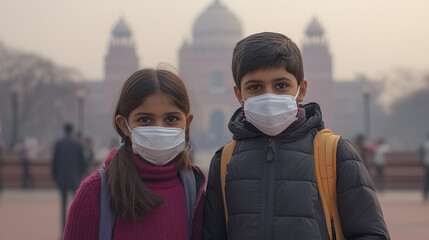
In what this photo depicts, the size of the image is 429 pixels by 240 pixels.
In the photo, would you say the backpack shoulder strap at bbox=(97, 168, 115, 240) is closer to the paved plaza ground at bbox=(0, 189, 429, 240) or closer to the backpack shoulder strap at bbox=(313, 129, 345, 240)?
the backpack shoulder strap at bbox=(313, 129, 345, 240)

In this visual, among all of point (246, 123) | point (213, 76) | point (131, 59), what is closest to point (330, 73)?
point (213, 76)

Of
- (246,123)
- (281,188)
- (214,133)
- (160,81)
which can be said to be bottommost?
(214,133)

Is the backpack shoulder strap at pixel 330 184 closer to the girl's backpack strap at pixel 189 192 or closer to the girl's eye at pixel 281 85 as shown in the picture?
the girl's eye at pixel 281 85

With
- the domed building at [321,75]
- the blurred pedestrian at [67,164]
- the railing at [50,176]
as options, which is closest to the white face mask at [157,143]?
the blurred pedestrian at [67,164]

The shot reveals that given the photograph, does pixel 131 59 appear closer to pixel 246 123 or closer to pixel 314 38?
pixel 314 38

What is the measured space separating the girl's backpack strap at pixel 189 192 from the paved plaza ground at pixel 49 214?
6.10m

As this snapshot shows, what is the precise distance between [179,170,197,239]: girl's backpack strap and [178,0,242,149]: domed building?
52.0m

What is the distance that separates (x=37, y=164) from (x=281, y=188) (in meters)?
15.1

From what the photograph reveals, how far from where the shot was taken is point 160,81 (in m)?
2.78

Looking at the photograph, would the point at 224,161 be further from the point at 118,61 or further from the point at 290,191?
the point at 118,61

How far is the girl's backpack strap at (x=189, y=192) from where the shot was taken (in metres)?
2.76

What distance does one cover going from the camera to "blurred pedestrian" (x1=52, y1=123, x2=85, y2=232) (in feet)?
28.4

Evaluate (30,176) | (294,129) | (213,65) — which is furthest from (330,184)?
(213,65)

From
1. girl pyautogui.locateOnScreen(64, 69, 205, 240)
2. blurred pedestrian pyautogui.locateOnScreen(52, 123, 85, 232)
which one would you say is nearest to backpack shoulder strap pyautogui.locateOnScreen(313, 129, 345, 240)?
girl pyautogui.locateOnScreen(64, 69, 205, 240)
